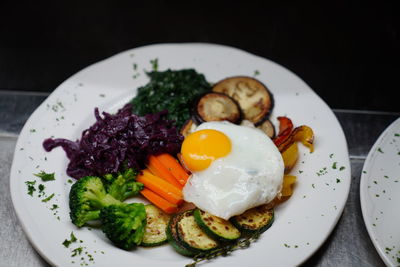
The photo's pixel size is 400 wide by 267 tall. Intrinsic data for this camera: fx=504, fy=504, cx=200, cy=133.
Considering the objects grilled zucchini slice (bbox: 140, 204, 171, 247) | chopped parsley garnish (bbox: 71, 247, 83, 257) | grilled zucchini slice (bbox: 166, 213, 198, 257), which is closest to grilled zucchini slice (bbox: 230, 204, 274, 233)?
→ grilled zucchini slice (bbox: 166, 213, 198, 257)

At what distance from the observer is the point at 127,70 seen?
4988 mm

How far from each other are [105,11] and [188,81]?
114 cm

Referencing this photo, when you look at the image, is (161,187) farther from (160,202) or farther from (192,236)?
(192,236)

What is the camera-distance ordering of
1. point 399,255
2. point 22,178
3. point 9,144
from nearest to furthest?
1. point 399,255
2. point 22,178
3. point 9,144

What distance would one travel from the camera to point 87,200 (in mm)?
3809

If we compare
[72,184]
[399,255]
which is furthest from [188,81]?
[399,255]

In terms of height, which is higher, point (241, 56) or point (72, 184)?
point (241, 56)

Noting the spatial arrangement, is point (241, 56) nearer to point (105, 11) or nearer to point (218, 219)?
point (105, 11)

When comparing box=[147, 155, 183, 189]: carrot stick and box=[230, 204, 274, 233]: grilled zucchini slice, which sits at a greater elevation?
box=[147, 155, 183, 189]: carrot stick

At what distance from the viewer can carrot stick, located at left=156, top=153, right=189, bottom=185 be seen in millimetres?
4156

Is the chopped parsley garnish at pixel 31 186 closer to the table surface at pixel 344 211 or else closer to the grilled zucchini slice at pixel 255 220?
the table surface at pixel 344 211

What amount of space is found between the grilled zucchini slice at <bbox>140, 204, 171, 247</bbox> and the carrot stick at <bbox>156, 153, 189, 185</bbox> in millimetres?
319

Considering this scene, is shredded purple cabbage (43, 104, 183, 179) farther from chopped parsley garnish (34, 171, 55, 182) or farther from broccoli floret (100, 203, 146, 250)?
broccoli floret (100, 203, 146, 250)

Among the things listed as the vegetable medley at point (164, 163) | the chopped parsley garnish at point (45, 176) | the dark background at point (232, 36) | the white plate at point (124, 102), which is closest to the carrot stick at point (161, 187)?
the vegetable medley at point (164, 163)
